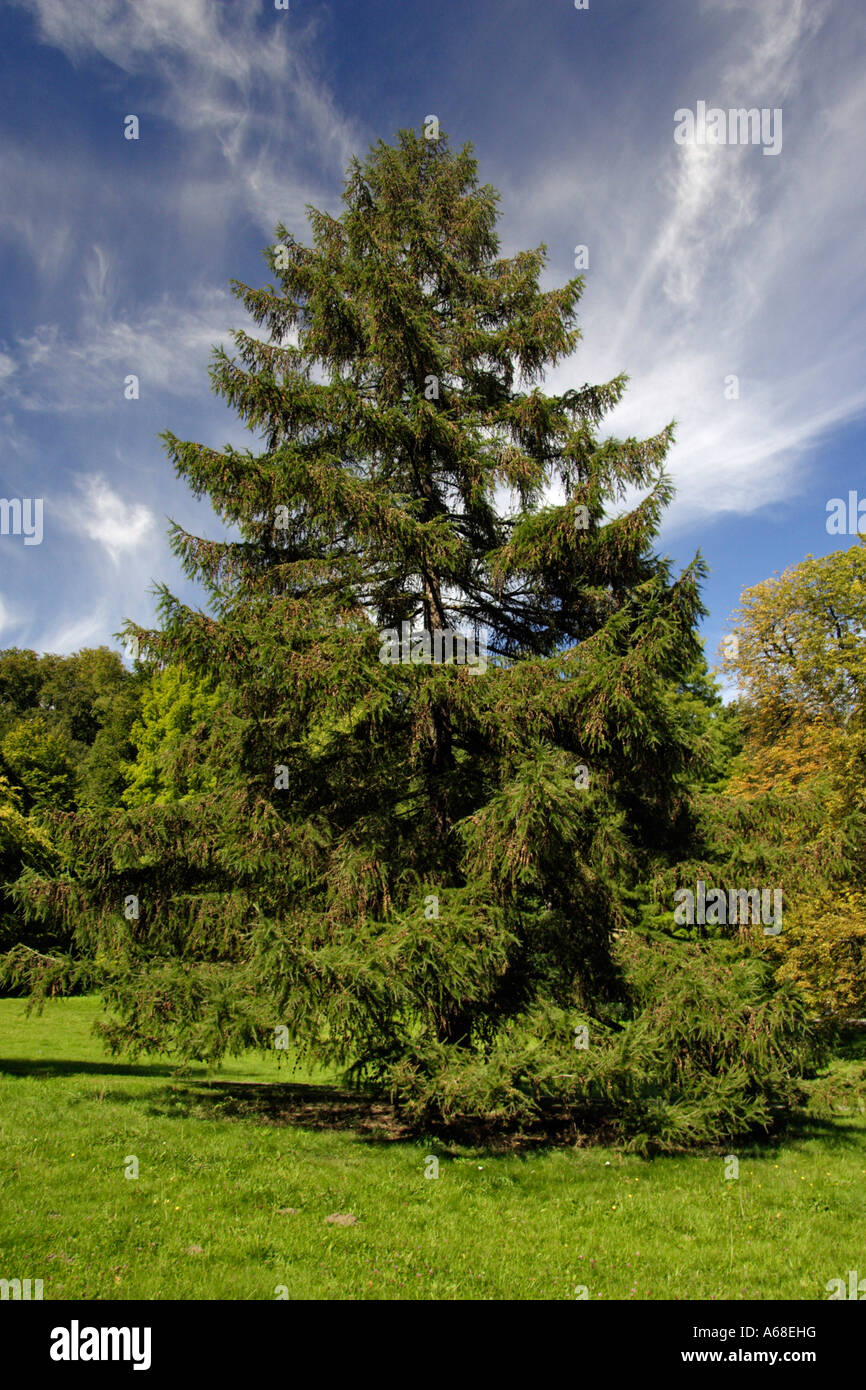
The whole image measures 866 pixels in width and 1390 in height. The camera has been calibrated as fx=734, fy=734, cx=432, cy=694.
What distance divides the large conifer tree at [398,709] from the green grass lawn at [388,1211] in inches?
39.5

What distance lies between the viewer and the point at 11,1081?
10.8 metres

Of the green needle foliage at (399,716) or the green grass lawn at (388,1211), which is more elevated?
the green needle foliage at (399,716)

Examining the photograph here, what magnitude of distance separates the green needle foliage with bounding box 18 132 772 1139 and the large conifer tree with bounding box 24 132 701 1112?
0.12 feet

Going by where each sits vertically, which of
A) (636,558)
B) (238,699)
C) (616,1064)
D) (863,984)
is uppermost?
(636,558)

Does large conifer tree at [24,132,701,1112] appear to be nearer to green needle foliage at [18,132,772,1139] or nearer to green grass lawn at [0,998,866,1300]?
green needle foliage at [18,132,772,1139]

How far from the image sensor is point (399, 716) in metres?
8.31

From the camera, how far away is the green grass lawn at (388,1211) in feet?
15.3

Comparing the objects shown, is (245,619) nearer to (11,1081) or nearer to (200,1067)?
(11,1081)

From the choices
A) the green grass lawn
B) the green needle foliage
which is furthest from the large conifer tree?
the green grass lawn

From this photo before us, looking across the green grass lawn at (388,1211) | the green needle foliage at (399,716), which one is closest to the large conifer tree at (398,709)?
the green needle foliage at (399,716)

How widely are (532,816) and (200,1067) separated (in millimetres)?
12132

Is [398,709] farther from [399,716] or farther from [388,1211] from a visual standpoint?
[388,1211]

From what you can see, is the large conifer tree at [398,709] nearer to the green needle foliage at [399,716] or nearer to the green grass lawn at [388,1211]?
the green needle foliage at [399,716]
